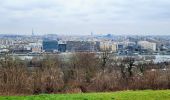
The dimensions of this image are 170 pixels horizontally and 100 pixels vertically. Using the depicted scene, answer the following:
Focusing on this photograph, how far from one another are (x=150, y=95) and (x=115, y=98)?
1.43m

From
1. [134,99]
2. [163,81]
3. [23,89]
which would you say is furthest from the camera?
[163,81]

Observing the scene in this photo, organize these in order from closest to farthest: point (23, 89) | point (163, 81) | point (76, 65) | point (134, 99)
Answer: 1. point (134, 99)
2. point (23, 89)
3. point (163, 81)
4. point (76, 65)

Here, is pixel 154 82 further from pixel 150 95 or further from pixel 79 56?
pixel 79 56

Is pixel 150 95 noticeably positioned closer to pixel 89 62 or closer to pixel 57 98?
pixel 57 98

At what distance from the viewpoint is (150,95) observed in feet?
45.9

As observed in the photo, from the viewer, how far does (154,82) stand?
840 inches

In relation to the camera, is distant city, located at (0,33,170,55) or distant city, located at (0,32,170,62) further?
distant city, located at (0,33,170,55)

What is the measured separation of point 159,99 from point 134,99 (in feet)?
2.74

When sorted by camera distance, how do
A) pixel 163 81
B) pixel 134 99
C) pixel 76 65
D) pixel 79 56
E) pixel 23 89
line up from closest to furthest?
pixel 134 99 → pixel 23 89 → pixel 163 81 → pixel 76 65 → pixel 79 56

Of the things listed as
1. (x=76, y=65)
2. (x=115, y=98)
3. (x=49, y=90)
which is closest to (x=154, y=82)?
(x=49, y=90)

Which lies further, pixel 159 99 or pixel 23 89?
pixel 23 89

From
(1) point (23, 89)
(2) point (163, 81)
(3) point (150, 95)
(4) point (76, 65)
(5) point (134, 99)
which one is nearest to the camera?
(5) point (134, 99)

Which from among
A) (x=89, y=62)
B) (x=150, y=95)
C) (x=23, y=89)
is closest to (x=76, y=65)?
(x=89, y=62)

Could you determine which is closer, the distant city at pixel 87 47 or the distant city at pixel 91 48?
the distant city at pixel 91 48
